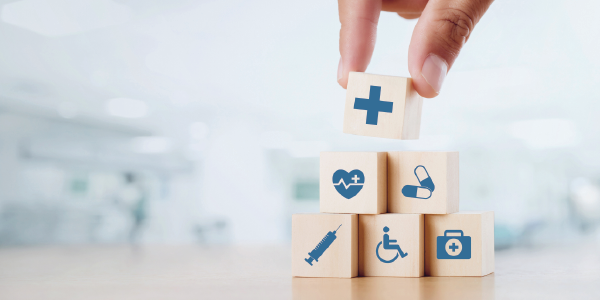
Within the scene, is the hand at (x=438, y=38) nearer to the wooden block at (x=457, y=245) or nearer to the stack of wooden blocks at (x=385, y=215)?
the stack of wooden blocks at (x=385, y=215)

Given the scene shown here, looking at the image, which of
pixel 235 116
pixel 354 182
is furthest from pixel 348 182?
pixel 235 116

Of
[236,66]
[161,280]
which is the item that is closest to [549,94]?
[236,66]

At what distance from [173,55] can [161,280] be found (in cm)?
195

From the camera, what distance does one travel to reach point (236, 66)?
294 cm

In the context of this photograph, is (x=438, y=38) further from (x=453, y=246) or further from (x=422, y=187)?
Answer: (x=453, y=246)

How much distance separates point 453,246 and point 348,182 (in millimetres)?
311

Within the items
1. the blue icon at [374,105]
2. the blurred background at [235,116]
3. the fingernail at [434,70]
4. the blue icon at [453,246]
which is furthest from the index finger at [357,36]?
the blurred background at [235,116]

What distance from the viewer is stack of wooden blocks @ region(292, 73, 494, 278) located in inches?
50.1

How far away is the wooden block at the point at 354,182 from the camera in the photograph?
1313mm

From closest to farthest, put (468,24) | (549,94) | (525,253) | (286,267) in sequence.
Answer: (468,24) < (286,267) < (525,253) < (549,94)

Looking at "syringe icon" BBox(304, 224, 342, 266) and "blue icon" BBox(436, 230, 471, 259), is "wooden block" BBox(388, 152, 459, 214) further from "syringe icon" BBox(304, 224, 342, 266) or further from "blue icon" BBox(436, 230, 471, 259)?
"syringe icon" BBox(304, 224, 342, 266)

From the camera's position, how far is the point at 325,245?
1296 mm

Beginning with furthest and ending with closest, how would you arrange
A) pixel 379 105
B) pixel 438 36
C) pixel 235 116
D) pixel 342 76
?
pixel 235 116, pixel 342 76, pixel 379 105, pixel 438 36

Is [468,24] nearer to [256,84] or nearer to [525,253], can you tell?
[525,253]
